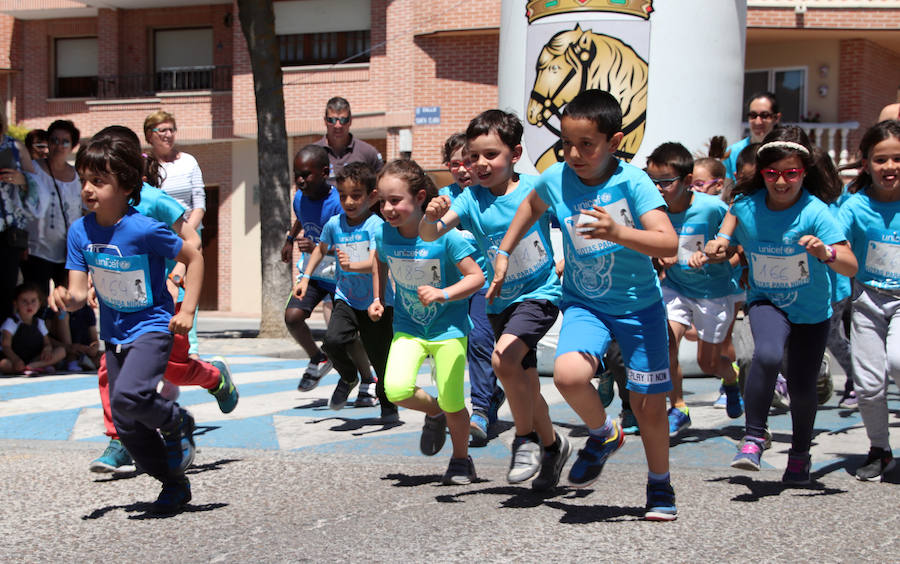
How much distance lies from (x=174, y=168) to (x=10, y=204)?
2.78 meters

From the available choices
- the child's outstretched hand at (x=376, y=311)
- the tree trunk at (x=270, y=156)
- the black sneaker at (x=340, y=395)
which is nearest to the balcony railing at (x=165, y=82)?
the tree trunk at (x=270, y=156)

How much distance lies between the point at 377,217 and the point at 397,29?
18.3 metres

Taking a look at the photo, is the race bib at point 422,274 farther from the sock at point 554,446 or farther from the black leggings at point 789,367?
the black leggings at point 789,367

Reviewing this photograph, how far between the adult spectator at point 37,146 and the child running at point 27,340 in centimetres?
121

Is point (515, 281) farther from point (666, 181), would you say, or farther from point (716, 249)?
point (666, 181)

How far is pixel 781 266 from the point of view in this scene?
538cm

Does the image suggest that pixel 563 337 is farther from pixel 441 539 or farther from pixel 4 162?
pixel 4 162

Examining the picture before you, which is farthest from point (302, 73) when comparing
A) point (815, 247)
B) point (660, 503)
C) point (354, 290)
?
point (660, 503)

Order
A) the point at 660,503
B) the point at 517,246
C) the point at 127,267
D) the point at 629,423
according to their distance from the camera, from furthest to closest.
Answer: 1. the point at 629,423
2. the point at 517,246
3. the point at 127,267
4. the point at 660,503

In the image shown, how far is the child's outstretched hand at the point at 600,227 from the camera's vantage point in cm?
413

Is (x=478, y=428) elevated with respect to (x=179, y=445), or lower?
lower

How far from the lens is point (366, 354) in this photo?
7.85m

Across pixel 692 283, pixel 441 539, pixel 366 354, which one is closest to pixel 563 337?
pixel 441 539

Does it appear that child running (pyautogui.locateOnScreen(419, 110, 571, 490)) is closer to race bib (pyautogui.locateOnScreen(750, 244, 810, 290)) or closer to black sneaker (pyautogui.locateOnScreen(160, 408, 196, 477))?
race bib (pyautogui.locateOnScreen(750, 244, 810, 290))
